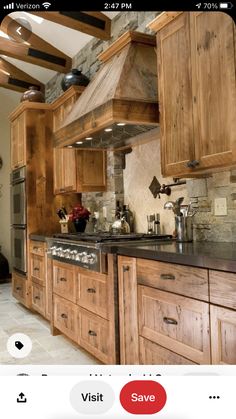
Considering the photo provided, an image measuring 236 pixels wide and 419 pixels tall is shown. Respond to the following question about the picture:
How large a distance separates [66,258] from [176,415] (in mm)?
1565

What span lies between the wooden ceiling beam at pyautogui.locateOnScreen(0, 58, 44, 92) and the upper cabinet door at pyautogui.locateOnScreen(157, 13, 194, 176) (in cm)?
132

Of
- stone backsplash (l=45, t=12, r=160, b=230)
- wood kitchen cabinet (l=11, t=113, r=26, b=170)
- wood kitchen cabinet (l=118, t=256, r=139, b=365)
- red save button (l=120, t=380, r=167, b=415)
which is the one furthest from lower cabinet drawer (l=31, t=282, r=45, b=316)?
red save button (l=120, t=380, r=167, b=415)

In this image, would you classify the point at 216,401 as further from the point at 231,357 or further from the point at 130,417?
the point at 231,357

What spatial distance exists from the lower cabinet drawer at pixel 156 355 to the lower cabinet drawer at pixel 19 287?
1982 mm

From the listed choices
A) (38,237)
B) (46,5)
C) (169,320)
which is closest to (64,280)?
(38,237)

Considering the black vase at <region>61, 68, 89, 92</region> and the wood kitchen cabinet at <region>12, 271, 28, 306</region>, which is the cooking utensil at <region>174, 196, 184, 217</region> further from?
the wood kitchen cabinet at <region>12, 271, 28, 306</region>

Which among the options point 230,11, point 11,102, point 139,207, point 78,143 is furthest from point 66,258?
point 11,102

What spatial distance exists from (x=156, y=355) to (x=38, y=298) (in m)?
1.75

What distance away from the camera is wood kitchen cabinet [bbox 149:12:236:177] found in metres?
1.31

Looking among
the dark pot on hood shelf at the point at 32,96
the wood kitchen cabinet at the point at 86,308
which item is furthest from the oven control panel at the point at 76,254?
the dark pot on hood shelf at the point at 32,96

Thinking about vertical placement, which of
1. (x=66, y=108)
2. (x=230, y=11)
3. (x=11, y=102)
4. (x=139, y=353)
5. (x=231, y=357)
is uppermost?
(x=11, y=102)

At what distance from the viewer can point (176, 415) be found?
60cm

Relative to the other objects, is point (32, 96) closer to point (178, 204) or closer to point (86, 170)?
point (86, 170)

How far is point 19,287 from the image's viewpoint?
11.0 feet
